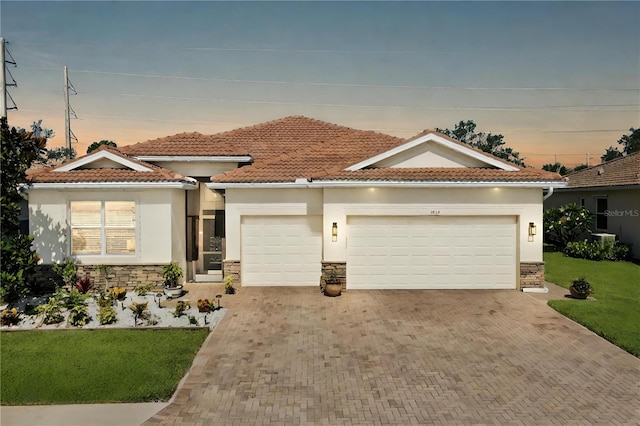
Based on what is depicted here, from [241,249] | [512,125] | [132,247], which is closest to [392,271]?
[241,249]

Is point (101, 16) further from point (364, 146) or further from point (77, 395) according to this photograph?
point (77, 395)

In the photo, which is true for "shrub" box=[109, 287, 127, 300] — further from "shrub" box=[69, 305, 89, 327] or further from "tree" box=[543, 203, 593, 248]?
"tree" box=[543, 203, 593, 248]

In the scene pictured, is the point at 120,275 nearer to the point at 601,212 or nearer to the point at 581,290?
the point at 581,290

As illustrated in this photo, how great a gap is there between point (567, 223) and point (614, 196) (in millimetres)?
2701

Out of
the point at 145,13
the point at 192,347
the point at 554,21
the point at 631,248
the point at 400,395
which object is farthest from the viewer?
the point at 631,248

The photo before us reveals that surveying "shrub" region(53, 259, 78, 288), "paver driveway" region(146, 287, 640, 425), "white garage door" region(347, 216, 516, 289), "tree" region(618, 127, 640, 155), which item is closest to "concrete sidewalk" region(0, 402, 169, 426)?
"paver driveway" region(146, 287, 640, 425)

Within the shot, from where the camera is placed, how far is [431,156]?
1488 centimetres

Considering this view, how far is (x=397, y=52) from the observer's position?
2358 centimetres

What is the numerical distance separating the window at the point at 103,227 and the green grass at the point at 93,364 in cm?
480

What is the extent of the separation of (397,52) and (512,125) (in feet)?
76.9

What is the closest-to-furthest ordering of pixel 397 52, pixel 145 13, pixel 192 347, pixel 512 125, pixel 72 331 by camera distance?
pixel 192 347 < pixel 72 331 < pixel 145 13 < pixel 397 52 < pixel 512 125

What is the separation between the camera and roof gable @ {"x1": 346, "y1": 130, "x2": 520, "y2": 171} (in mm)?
14547

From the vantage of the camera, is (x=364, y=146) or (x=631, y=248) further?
(x=631, y=248)

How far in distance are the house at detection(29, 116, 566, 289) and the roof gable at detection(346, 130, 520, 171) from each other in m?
0.04
